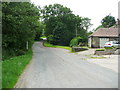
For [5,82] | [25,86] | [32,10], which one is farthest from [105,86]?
[32,10]

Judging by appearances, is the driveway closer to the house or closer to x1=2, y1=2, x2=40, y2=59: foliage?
x1=2, y1=2, x2=40, y2=59: foliage

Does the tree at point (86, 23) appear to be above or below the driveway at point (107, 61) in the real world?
above

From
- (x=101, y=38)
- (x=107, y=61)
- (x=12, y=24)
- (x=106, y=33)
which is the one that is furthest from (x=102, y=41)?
(x=12, y=24)

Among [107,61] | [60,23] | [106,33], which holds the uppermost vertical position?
[60,23]

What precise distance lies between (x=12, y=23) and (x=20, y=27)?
1.32 m

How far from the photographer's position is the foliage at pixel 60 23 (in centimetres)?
4078

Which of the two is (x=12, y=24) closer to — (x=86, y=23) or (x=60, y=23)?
(x=60, y=23)

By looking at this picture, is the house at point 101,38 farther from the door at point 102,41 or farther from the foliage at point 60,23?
the foliage at point 60,23

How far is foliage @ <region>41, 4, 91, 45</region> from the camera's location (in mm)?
40781

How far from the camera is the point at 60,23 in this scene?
132ft

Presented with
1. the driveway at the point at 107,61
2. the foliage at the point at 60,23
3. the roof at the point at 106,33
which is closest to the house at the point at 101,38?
the roof at the point at 106,33

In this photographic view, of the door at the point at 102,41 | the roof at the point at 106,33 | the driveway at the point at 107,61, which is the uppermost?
the roof at the point at 106,33

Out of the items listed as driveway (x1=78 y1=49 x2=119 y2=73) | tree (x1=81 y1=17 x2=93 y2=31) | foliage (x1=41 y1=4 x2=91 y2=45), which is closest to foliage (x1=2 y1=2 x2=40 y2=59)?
driveway (x1=78 y1=49 x2=119 y2=73)

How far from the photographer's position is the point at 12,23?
42.1 ft
